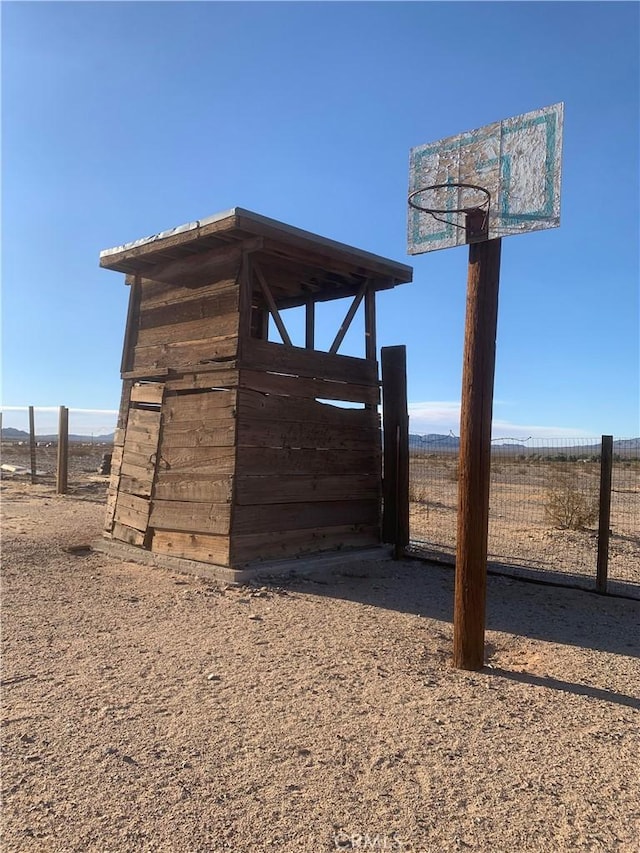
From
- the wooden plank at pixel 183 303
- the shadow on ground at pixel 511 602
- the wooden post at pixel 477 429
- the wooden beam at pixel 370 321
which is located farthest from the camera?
the wooden beam at pixel 370 321

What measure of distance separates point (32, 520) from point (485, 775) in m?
9.96

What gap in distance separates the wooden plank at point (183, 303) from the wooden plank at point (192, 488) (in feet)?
6.33

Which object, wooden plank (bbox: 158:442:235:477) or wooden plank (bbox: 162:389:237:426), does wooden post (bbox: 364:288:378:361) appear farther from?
wooden plank (bbox: 158:442:235:477)

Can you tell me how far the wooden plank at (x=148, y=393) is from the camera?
27.3 feet

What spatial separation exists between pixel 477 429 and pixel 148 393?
16.5ft

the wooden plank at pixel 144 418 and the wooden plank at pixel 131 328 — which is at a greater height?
the wooden plank at pixel 131 328

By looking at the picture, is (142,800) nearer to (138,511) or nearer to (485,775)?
(485,775)

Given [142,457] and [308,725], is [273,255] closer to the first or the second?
[142,457]

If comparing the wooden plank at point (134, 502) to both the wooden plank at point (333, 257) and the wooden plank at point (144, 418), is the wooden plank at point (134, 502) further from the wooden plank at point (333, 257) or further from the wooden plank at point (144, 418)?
the wooden plank at point (333, 257)

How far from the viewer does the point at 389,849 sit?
257 centimetres

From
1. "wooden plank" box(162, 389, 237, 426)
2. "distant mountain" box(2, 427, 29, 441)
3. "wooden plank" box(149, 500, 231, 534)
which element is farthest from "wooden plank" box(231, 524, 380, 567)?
"distant mountain" box(2, 427, 29, 441)

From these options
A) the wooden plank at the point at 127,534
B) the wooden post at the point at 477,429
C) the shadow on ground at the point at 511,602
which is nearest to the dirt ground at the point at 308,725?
the shadow on ground at the point at 511,602

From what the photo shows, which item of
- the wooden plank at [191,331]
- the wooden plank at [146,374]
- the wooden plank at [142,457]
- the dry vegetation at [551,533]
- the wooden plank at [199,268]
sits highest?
the wooden plank at [199,268]

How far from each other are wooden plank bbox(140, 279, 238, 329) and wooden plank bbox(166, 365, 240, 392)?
28.8 inches
